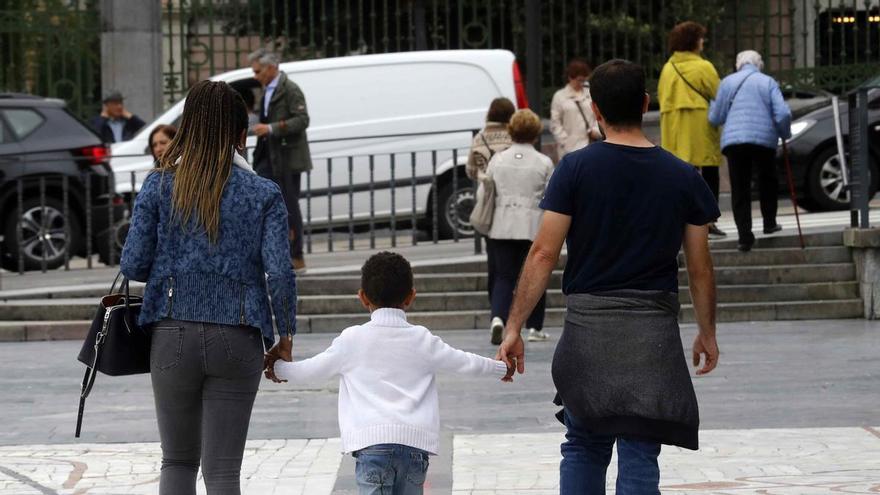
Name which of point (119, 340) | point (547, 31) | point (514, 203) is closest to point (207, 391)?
point (119, 340)

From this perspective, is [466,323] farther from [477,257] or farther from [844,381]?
[844,381]

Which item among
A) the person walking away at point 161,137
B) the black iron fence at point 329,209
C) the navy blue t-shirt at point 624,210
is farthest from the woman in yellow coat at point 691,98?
the navy blue t-shirt at point 624,210

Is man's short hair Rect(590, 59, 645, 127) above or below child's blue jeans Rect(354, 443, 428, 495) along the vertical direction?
above

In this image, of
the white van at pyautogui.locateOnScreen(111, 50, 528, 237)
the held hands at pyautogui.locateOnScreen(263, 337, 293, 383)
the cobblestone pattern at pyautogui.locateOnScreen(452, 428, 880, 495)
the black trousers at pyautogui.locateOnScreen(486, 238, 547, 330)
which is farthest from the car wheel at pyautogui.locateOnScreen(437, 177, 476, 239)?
the held hands at pyautogui.locateOnScreen(263, 337, 293, 383)

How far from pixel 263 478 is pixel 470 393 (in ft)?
8.87

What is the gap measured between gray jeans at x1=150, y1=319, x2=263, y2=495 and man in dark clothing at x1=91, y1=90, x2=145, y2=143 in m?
12.9

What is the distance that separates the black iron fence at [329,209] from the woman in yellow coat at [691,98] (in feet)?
6.45

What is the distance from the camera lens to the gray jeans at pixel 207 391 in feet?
16.8

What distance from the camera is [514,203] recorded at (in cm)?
1127

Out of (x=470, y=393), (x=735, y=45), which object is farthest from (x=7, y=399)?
(x=735, y=45)

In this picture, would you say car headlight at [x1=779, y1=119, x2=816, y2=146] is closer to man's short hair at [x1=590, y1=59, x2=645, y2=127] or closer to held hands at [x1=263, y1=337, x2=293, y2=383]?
man's short hair at [x1=590, y1=59, x2=645, y2=127]

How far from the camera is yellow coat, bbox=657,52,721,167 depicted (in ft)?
43.8

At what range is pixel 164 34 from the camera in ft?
65.4

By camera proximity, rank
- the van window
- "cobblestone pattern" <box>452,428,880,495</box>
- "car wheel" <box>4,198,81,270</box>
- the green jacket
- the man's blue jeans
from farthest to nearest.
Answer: the van window < "car wheel" <box>4,198,81,270</box> < the green jacket < "cobblestone pattern" <box>452,428,880,495</box> < the man's blue jeans
